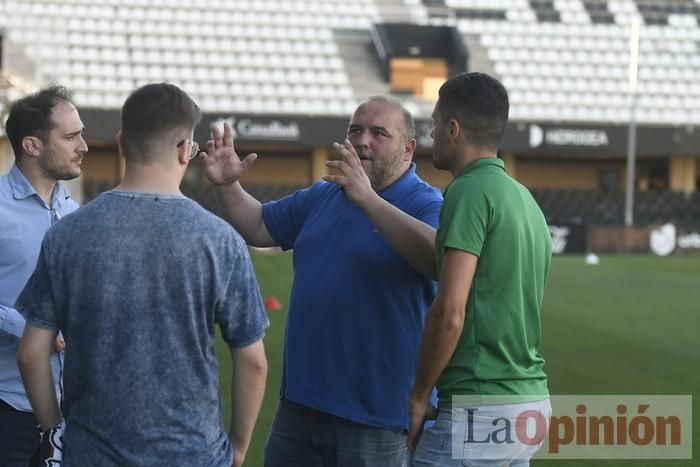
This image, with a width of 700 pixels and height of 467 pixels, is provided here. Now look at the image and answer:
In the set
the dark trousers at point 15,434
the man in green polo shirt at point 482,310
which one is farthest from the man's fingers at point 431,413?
the dark trousers at point 15,434

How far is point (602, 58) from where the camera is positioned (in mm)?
34844

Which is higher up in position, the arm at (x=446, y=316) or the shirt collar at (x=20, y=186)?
the shirt collar at (x=20, y=186)

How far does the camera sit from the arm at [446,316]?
9.49 ft

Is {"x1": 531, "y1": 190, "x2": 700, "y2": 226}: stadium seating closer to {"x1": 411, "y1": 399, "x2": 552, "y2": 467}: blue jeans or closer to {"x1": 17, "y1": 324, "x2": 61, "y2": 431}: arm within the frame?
{"x1": 411, "y1": 399, "x2": 552, "y2": 467}: blue jeans

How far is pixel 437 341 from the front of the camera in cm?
294

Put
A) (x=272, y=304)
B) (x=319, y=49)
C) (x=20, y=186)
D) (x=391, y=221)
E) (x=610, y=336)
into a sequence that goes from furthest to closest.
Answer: (x=319, y=49), (x=272, y=304), (x=610, y=336), (x=20, y=186), (x=391, y=221)

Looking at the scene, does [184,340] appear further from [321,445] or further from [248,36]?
[248,36]

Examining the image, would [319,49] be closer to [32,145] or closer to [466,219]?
[32,145]

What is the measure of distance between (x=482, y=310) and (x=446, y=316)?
0.14 meters

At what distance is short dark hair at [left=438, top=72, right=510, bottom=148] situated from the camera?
3.13 meters

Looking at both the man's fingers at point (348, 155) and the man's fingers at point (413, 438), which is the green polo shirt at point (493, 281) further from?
the man's fingers at point (348, 155)

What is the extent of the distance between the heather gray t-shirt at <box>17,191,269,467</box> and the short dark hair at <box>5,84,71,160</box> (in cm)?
117

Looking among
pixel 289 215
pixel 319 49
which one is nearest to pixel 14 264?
pixel 289 215

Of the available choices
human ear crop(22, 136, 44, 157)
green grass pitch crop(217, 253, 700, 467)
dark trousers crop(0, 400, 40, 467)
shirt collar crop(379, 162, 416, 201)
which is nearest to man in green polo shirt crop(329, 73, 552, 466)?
shirt collar crop(379, 162, 416, 201)
